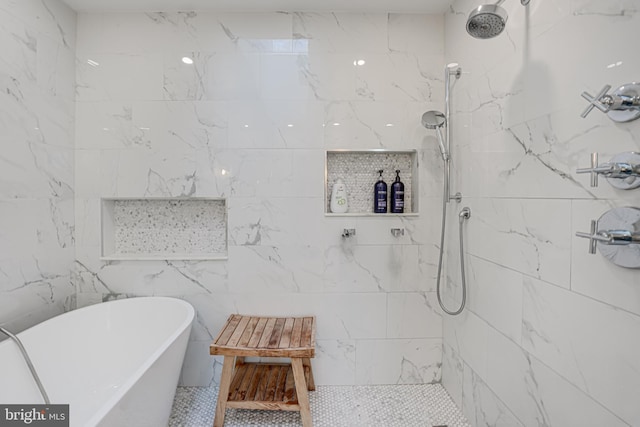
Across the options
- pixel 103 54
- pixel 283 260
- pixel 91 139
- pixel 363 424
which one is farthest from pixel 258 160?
pixel 363 424

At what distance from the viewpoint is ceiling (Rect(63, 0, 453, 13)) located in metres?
1.95

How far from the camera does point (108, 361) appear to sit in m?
1.82

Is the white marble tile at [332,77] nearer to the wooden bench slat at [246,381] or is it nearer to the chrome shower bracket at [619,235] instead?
the chrome shower bracket at [619,235]

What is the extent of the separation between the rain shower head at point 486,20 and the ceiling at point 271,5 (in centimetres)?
83

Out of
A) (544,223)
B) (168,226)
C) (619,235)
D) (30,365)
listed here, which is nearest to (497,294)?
(544,223)

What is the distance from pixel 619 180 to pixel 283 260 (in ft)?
5.60

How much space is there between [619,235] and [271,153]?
5.76ft

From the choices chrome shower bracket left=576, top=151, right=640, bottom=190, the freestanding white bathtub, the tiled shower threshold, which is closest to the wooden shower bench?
the tiled shower threshold

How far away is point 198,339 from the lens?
2.11 meters

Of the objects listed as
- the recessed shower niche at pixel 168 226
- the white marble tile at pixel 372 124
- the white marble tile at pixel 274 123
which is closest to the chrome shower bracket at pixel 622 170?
the white marble tile at pixel 372 124

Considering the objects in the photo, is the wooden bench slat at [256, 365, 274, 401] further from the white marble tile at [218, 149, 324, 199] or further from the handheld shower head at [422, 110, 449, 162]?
the handheld shower head at [422, 110, 449, 162]

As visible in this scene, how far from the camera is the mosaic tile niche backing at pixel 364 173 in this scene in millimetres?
2201

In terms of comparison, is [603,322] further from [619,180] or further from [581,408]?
[619,180]

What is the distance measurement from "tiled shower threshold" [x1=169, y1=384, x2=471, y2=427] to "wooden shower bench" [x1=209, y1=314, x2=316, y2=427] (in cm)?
15
